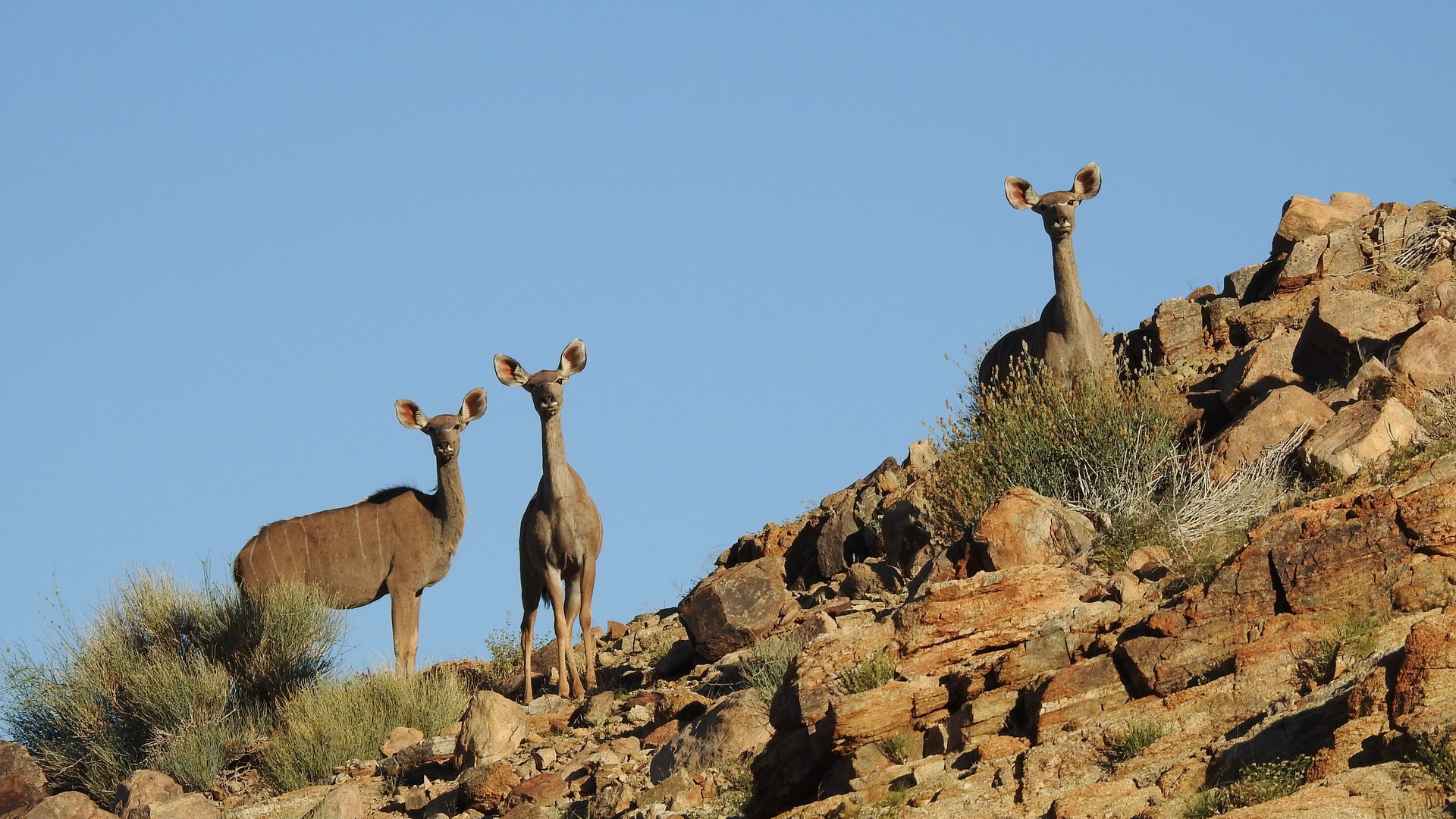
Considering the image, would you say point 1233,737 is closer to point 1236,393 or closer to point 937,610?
point 937,610

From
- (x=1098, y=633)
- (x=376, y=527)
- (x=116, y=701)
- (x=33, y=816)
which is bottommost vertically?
(x=1098, y=633)

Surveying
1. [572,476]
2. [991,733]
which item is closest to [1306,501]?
[991,733]

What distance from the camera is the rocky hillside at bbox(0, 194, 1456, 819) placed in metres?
7.72

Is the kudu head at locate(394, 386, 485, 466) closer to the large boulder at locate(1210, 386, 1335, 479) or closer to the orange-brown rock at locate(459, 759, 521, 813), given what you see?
→ the orange-brown rock at locate(459, 759, 521, 813)

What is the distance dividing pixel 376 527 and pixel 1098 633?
10750 mm

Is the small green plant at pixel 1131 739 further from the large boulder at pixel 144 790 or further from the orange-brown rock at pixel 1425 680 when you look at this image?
the large boulder at pixel 144 790

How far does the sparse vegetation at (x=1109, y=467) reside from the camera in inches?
534

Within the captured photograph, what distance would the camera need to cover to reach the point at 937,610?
1065 cm

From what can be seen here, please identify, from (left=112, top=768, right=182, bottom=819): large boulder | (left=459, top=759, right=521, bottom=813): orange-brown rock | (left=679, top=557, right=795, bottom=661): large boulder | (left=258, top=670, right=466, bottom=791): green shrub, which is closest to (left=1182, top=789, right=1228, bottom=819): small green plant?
(left=459, top=759, right=521, bottom=813): orange-brown rock

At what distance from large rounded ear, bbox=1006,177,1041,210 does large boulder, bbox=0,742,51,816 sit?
36.2ft

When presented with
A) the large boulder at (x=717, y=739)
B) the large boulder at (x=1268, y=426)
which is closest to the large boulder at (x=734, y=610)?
the large boulder at (x=717, y=739)

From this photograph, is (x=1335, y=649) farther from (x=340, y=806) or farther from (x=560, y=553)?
(x=560, y=553)

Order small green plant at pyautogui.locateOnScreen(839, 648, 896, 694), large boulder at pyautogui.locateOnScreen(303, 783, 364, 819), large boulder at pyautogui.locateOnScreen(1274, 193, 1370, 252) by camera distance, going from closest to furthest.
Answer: small green plant at pyautogui.locateOnScreen(839, 648, 896, 694), large boulder at pyautogui.locateOnScreen(303, 783, 364, 819), large boulder at pyautogui.locateOnScreen(1274, 193, 1370, 252)

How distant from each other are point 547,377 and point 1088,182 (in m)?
5.94
